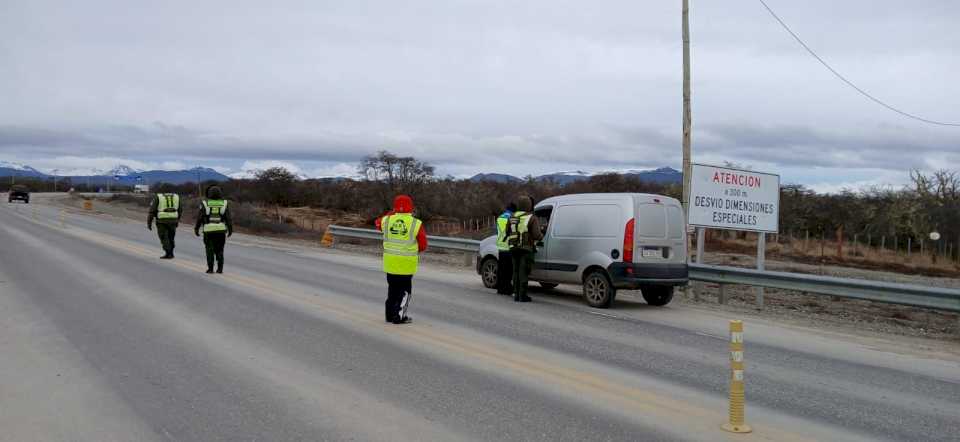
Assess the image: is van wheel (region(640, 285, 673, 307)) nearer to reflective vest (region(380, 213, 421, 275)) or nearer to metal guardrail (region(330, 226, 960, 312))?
metal guardrail (region(330, 226, 960, 312))

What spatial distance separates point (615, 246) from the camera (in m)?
12.2

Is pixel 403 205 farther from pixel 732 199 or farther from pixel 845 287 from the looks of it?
pixel 732 199

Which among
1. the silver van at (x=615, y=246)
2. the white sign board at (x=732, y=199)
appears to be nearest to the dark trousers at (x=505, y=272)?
the silver van at (x=615, y=246)

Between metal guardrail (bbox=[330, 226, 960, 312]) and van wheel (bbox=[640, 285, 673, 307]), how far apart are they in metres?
1.29

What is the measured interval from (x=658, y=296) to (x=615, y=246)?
166 cm

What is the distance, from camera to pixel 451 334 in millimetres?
9305

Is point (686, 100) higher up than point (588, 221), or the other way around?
point (686, 100)

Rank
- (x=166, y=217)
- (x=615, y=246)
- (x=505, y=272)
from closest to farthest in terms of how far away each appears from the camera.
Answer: (x=615, y=246) → (x=505, y=272) → (x=166, y=217)

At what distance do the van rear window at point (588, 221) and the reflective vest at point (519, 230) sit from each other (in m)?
0.74

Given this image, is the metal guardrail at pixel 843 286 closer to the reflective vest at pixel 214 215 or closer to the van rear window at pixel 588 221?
the van rear window at pixel 588 221

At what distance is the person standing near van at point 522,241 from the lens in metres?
12.7

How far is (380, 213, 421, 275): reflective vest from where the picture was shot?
389 inches

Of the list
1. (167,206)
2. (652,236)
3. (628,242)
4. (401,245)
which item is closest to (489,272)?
(628,242)

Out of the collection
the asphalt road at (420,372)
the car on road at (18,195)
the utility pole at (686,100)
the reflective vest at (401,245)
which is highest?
the utility pole at (686,100)
